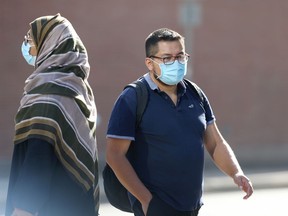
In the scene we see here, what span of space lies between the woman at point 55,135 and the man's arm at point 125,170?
158 mm

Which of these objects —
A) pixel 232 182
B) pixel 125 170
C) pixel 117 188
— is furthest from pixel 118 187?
pixel 232 182

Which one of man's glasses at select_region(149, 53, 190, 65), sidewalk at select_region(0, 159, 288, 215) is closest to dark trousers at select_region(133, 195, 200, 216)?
man's glasses at select_region(149, 53, 190, 65)

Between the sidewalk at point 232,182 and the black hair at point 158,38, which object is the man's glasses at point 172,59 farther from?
the sidewalk at point 232,182

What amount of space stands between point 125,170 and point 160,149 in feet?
0.70

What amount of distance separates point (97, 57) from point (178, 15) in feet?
6.45

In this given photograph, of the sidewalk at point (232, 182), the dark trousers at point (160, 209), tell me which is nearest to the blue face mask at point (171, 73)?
the dark trousers at point (160, 209)

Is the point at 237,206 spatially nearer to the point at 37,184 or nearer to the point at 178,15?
the point at 178,15

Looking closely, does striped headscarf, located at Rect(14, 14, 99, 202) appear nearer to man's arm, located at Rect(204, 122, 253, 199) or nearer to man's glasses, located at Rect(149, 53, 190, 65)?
man's glasses, located at Rect(149, 53, 190, 65)

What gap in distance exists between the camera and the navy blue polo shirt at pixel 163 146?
4.38 meters

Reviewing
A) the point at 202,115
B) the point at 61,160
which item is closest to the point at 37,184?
the point at 61,160

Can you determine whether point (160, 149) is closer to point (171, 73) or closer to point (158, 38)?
point (171, 73)

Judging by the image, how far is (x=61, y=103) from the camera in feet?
13.2

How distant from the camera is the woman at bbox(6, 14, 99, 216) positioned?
12.7 ft

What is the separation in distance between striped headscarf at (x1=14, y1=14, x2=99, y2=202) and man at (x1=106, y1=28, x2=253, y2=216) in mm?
189
